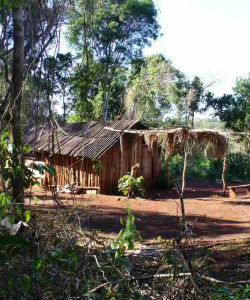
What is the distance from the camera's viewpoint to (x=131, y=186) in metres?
15.3

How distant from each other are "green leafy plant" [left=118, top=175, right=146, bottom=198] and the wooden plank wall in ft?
2.68

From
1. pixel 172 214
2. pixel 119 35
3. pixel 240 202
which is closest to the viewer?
pixel 172 214

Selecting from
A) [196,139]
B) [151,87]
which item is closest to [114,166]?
[196,139]

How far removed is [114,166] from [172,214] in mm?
4994

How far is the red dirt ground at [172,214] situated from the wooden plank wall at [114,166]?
0.93 meters

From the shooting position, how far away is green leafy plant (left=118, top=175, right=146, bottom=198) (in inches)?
600

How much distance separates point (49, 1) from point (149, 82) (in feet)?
75.9

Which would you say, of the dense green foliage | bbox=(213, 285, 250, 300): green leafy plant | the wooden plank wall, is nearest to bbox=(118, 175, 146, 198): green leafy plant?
the wooden plank wall

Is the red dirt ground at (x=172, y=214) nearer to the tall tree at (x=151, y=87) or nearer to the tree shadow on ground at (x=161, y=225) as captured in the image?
the tree shadow on ground at (x=161, y=225)

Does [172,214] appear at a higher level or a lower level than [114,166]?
lower

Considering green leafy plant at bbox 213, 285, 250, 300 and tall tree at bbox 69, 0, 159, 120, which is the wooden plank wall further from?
green leafy plant at bbox 213, 285, 250, 300

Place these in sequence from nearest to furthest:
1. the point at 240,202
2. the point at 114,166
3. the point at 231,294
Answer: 1. the point at 231,294
2. the point at 240,202
3. the point at 114,166

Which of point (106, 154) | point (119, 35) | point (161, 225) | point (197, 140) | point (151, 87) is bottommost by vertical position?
point (161, 225)

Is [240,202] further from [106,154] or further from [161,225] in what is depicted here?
[106,154]
